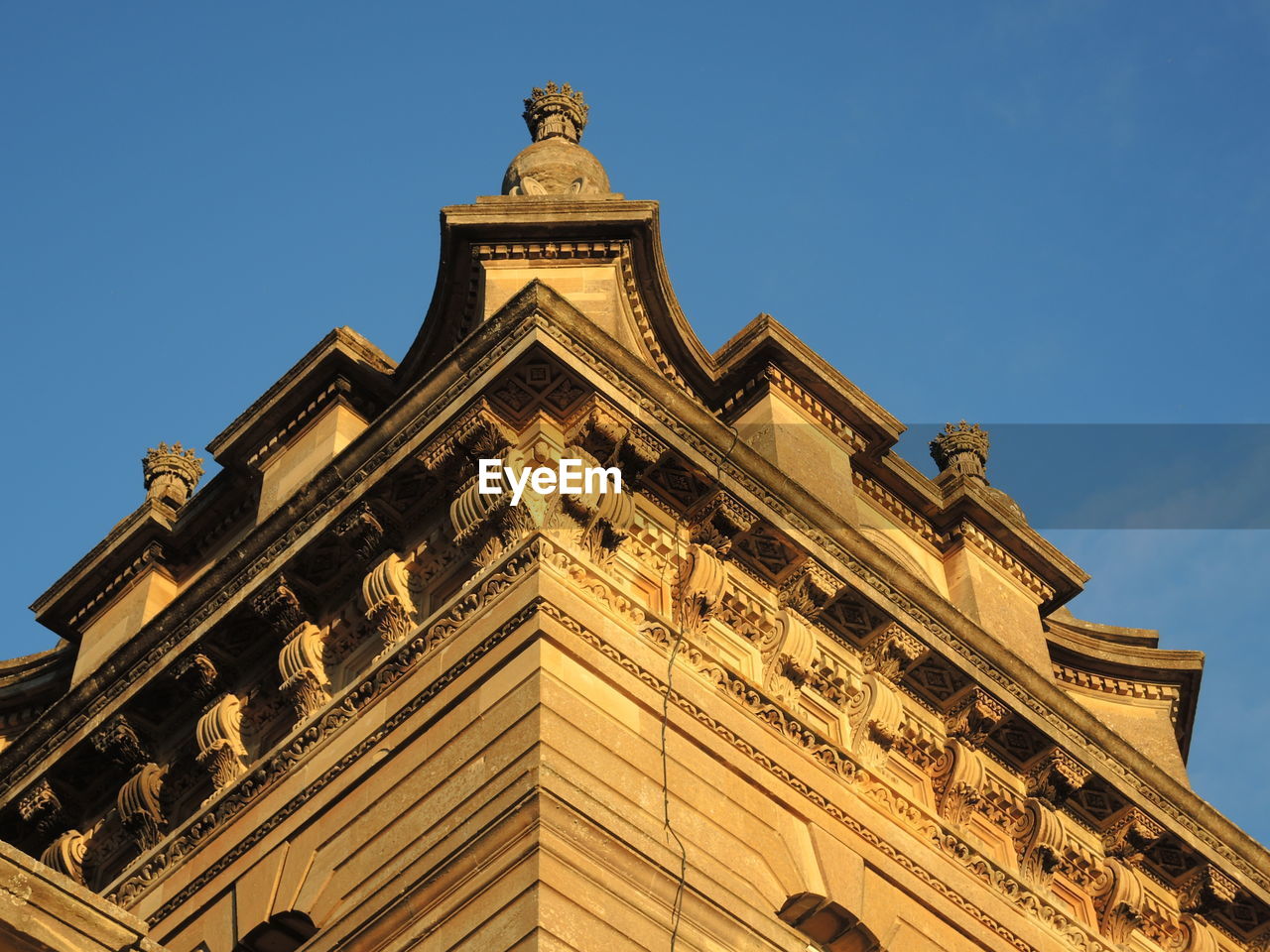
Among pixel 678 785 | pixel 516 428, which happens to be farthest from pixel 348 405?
pixel 678 785

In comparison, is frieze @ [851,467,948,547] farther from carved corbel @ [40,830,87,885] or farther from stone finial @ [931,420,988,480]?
carved corbel @ [40,830,87,885]

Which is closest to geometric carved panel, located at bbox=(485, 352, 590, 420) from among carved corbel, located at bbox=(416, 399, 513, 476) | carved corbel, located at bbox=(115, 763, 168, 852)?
carved corbel, located at bbox=(416, 399, 513, 476)

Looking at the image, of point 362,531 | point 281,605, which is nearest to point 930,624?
point 362,531

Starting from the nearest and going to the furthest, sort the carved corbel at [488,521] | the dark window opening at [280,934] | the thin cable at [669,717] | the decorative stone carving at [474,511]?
the thin cable at [669,717], the dark window opening at [280,934], the carved corbel at [488,521], the decorative stone carving at [474,511]

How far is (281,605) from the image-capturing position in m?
21.8

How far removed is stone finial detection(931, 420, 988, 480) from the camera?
Answer: 28859 millimetres

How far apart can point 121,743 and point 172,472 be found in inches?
230

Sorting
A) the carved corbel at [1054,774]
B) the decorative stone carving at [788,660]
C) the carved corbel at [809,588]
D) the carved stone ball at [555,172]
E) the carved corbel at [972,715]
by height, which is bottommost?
the decorative stone carving at [788,660]

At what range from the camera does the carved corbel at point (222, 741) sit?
2139 centimetres

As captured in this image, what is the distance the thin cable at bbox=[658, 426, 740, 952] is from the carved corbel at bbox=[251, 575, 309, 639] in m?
3.49

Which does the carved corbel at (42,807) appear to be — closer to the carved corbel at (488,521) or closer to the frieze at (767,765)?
the frieze at (767,765)

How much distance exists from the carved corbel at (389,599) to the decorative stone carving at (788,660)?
332 centimetres

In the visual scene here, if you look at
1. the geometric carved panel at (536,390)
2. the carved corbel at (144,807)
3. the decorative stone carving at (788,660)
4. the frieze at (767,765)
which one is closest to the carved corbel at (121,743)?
the carved corbel at (144,807)

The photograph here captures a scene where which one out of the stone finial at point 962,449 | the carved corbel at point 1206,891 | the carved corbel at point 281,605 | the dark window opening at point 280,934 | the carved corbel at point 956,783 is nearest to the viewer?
the dark window opening at point 280,934
